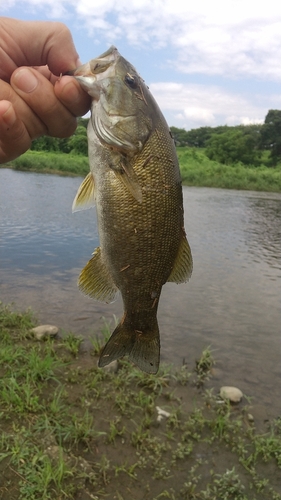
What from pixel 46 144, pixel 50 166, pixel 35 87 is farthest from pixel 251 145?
pixel 35 87

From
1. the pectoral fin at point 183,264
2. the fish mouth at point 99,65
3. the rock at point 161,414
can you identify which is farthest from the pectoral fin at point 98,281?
the rock at point 161,414

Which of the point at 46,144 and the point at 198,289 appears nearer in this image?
the point at 198,289

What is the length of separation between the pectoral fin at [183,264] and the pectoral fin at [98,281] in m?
0.34

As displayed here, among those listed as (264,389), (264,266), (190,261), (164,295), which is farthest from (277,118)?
(190,261)

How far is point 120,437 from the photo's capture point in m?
4.52

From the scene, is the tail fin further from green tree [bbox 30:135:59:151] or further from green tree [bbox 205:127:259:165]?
green tree [bbox 205:127:259:165]

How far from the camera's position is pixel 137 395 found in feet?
16.9

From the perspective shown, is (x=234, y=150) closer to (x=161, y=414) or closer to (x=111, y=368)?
(x=111, y=368)

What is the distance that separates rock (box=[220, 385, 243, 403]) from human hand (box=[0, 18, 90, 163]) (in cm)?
425

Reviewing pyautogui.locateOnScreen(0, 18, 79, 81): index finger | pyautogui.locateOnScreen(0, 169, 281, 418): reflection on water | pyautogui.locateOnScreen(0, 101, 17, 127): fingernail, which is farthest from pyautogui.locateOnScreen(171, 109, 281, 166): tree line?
pyautogui.locateOnScreen(0, 101, 17, 127): fingernail

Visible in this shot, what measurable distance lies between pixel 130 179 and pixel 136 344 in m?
0.93

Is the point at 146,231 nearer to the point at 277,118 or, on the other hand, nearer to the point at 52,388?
the point at 52,388

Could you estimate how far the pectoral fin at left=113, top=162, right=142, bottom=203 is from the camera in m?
2.08

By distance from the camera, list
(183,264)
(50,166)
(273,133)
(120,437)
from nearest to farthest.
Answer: (183,264) < (120,437) < (50,166) < (273,133)
